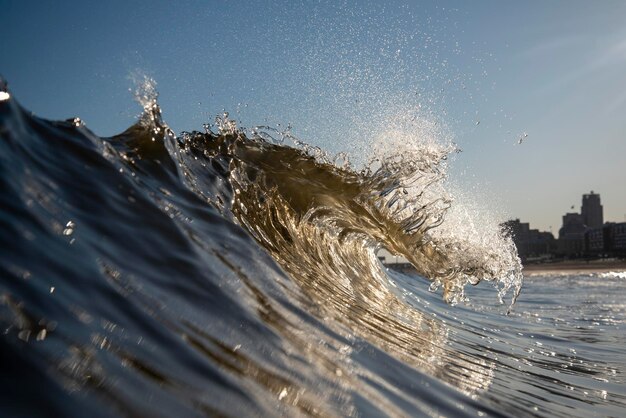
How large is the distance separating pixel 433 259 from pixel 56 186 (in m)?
6.03

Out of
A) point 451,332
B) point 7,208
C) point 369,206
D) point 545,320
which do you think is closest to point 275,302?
point 7,208

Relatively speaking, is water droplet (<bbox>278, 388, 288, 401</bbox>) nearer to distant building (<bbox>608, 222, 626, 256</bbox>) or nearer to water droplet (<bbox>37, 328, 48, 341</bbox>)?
water droplet (<bbox>37, 328, 48, 341</bbox>)

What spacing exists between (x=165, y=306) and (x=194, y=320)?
84mm

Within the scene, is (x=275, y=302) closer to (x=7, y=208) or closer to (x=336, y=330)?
(x=336, y=330)

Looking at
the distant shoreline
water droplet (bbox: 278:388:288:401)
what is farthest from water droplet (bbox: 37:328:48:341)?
the distant shoreline

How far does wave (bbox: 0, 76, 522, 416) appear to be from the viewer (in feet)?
3.95

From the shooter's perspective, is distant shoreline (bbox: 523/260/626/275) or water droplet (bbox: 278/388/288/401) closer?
water droplet (bbox: 278/388/288/401)

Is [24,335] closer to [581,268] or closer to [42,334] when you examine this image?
[42,334]

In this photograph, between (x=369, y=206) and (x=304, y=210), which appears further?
(x=369, y=206)

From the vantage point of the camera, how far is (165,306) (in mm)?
1621

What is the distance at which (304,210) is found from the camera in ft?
16.6

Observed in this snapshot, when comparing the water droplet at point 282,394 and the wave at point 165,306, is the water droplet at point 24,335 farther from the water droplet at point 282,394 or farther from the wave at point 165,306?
the water droplet at point 282,394

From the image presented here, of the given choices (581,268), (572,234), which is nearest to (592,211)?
(572,234)

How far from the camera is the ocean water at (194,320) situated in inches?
47.5
